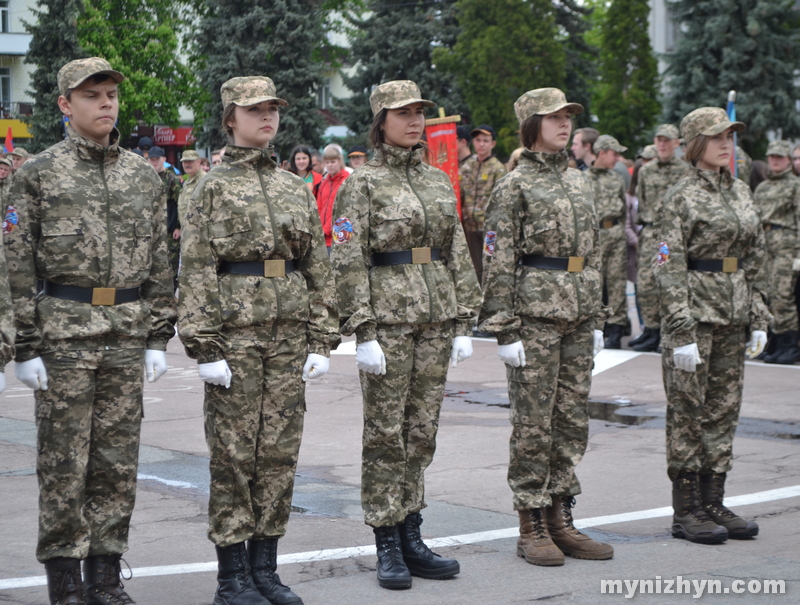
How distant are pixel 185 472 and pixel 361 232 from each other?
2923 millimetres

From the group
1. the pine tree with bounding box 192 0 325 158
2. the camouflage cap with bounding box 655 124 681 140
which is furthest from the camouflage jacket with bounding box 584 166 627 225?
the pine tree with bounding box 192 0 325 158

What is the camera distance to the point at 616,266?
1365 cm

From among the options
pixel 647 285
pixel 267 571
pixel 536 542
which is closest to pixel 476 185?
pixel 647 285

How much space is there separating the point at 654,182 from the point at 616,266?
42.4 inches

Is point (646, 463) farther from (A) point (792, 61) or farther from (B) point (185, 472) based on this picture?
(A) point (792, 61)

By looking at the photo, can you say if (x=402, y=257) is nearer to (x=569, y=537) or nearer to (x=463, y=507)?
(x=569, y=537)

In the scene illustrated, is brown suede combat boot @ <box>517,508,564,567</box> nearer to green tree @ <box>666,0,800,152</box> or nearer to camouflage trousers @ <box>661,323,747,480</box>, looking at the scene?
camouflage trousers @ <box>661,323,747,480</box>

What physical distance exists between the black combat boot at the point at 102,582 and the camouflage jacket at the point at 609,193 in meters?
9.25

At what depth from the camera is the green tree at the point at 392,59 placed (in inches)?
1592

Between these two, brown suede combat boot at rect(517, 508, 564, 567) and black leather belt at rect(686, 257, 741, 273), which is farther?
black leather belt at rect(686, 257, 741, 273)

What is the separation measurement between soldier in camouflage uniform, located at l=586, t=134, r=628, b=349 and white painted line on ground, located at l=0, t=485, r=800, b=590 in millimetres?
6266

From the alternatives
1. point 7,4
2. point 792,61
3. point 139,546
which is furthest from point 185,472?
point 7,4

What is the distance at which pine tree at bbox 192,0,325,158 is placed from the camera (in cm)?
3856

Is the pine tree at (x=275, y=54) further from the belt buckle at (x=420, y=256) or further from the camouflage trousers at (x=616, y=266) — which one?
the belt buckle at (x=420, y=256)
